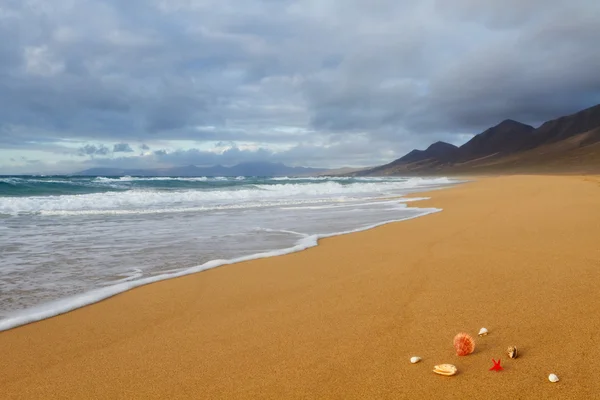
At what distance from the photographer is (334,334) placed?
2.95m

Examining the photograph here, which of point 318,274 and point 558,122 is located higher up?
point 558,122

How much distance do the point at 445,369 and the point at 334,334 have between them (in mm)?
845

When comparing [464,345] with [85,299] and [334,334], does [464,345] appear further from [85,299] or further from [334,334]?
[85,299]

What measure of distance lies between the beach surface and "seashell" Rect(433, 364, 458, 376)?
0.04m

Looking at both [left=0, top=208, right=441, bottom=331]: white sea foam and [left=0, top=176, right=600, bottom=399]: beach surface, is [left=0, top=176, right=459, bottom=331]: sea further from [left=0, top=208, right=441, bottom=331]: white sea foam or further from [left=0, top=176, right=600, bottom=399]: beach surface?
[left=0, top=176, right=600, bottom=399]: beach surface

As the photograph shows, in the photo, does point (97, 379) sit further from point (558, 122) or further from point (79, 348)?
point (558, 122)

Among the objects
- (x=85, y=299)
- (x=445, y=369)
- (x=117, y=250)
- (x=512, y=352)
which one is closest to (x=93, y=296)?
(x=85, y=299)

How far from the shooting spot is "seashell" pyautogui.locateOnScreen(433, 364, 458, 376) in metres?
2.27

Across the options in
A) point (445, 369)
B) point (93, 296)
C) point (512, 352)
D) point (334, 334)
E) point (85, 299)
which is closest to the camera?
point (445, 369)

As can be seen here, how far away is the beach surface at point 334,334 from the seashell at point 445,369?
0.04 m

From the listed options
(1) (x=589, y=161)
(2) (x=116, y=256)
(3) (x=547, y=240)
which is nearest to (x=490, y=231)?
(3) (x=547, y=240)

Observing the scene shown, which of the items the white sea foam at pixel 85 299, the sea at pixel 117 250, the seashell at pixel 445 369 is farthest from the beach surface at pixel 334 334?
the sea at pixel 117 250

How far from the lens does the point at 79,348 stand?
2988mm

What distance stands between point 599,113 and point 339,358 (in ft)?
740
